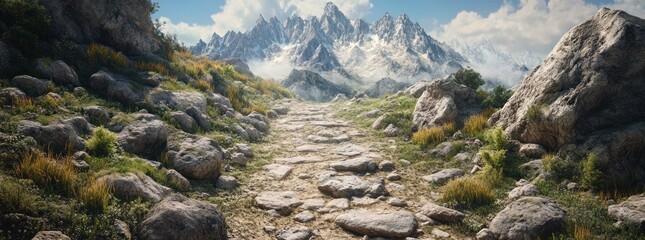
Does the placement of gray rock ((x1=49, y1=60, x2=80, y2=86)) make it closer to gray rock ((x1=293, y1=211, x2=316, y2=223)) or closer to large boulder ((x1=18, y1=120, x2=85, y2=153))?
large boulder ((x1=18, y1=120, x2=85, y2=153))

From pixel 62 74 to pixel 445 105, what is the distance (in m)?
13.4

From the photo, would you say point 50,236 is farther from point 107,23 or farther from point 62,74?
point 107,23

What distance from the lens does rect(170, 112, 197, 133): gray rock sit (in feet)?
38.8

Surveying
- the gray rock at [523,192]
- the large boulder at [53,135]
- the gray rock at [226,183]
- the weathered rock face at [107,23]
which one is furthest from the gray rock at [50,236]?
the weathered rock face at [107,23]

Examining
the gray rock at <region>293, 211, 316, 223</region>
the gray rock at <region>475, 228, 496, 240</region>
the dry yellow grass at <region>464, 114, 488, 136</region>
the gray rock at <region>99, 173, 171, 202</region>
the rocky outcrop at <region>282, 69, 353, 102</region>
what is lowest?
the gray rock at <region>293, 211, 316, 223</region>

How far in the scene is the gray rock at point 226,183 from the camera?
870 cm

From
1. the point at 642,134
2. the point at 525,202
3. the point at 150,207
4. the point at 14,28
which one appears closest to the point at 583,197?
the point at 525,202

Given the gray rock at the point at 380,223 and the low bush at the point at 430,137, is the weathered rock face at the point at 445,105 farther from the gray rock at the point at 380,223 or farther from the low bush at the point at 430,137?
the gray rock at the point at 380,223

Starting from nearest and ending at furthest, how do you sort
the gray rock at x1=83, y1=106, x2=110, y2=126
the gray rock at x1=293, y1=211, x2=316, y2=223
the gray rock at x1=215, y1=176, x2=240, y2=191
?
the gray rock at x1=293, y1=211, x2=316, y2=223, the gray rock at x1=215, y1=176, x2=240, y2=191, the gray rock at x1=83, y1=106, x2=110, y2=126

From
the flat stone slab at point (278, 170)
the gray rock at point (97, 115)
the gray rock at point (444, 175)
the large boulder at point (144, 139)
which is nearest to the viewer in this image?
the large boulder at point (144, 139)

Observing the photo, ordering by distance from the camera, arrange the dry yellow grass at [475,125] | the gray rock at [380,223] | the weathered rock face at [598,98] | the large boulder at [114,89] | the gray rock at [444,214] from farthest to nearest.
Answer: the dry yellow grass at [475,125] → the large boulder at [114,89] → the weathered rock face at [598,98] → the gray rock at [444,214] → the gray rock at [380,223]

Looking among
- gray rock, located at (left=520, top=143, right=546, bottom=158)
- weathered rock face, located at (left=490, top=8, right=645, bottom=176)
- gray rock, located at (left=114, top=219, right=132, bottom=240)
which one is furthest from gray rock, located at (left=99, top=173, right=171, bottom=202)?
weathered rock face, located at (left=490, top=8, right=645, bottom=176)

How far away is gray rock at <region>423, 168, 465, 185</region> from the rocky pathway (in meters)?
0.41

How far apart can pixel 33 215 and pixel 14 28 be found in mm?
8787
